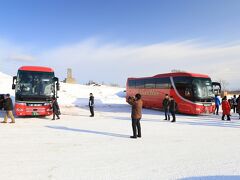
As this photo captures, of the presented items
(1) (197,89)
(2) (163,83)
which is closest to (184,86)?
(1) (197,89)

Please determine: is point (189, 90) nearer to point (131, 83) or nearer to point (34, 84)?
point (131, 83)

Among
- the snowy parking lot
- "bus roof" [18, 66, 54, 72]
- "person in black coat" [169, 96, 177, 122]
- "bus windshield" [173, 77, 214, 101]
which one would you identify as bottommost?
the snowy parking lot

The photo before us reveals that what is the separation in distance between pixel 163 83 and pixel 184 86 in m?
2.86

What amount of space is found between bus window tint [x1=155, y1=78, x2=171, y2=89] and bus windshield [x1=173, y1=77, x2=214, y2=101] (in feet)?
5.87

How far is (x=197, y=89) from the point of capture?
1889 cm

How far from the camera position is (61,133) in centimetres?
1074

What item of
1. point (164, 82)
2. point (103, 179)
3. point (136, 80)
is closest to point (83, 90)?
point (136, 80)

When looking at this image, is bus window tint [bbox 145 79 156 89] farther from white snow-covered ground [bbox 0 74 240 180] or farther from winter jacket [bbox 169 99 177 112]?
white snow-covered ground [bbox 0 74 240 180]

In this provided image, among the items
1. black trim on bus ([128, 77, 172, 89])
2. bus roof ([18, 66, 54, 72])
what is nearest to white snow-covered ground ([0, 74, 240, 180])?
bus roof ([18, 66, 54, 72])

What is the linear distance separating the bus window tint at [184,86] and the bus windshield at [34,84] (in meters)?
9.61

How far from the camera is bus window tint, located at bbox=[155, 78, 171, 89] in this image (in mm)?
21408

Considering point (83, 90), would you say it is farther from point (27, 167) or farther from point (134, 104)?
point (27, 167)

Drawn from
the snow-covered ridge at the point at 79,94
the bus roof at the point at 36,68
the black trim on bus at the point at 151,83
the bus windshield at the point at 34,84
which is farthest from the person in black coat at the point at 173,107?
the snow-covered ridge at the point at 79,94

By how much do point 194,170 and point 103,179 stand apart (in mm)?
2019
